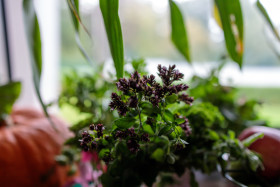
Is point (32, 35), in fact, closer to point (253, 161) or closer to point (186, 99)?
point (186, 99)

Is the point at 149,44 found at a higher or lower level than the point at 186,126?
higher

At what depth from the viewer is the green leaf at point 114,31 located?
37cm

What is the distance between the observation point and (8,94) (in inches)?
28.4

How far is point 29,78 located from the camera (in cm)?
130

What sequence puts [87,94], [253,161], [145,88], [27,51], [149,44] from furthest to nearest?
[149,44], [27,51], [87,94], [253,161], [145,88]

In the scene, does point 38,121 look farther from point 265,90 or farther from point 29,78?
point 265,90

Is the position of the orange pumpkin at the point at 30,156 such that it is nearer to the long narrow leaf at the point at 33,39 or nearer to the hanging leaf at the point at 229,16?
the long narrow leaf at the point at 33,39

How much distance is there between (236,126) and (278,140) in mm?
188

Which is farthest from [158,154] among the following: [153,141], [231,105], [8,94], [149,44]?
[149,44]

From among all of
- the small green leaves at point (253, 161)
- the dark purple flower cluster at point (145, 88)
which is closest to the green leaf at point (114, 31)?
the dark purple flower cluster at point (145, 88)

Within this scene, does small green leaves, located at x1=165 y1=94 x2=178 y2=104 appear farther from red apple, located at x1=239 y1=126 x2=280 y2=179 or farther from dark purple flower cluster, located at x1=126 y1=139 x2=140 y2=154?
red apple, located at x1=239 y1=126 x2=280 y2=179

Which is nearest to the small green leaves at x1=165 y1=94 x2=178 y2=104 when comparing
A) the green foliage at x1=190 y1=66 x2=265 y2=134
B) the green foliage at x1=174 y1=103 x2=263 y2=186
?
the green foliage at x1=174 y1=103 x2=263 y2=186

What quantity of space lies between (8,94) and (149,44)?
→ 2.78 m

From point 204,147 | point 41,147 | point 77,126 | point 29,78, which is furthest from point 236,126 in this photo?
point 29,78
